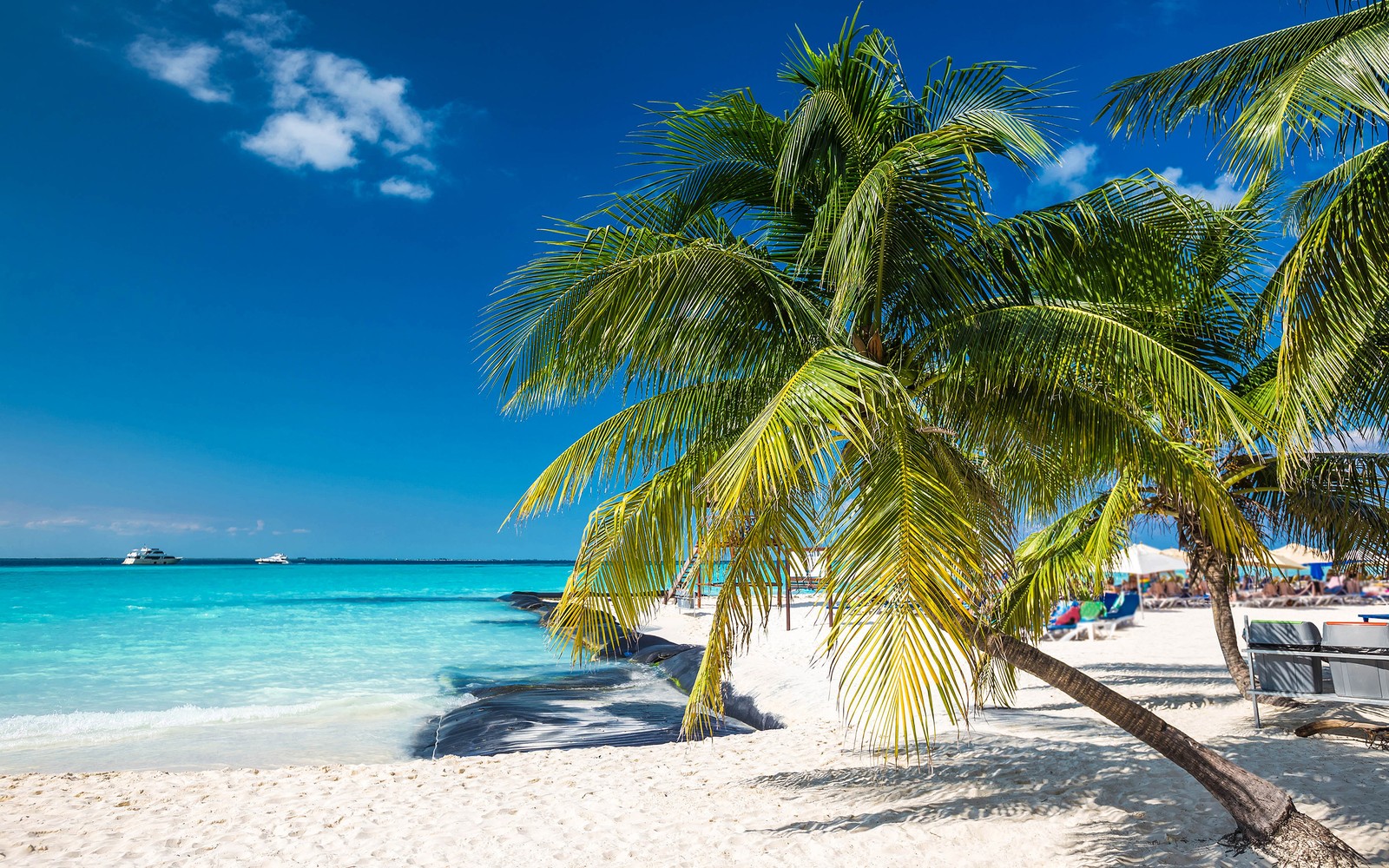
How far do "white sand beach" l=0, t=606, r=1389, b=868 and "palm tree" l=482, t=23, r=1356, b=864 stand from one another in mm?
836

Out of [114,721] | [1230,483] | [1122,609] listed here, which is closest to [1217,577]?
[1230,483]

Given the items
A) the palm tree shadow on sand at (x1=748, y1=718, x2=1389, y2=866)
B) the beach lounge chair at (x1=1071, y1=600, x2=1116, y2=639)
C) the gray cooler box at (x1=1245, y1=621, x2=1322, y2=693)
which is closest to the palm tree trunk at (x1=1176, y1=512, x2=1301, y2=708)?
the gray cooler box at (x1=1245, y1=621, x2=1322, y2=693)

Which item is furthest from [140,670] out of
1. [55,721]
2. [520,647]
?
[520,647]

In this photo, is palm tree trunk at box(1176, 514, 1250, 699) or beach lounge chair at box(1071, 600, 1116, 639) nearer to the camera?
palm tree trunk at box(1176, 514, 1250, 699)

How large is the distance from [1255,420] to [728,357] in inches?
104

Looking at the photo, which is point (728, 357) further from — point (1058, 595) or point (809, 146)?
point (1058, 595)

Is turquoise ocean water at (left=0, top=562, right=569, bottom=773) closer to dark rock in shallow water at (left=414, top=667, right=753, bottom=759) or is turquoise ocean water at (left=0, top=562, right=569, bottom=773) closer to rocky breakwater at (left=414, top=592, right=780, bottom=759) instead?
rocky breakwater at (left=414, top=592, right=780, bottom=759)

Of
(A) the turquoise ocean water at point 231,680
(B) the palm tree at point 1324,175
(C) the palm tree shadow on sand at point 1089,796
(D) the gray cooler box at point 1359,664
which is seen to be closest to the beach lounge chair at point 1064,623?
(D) the gray cooler box at point 1359,664

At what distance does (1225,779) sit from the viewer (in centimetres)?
416

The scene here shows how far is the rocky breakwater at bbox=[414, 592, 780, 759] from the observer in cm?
888

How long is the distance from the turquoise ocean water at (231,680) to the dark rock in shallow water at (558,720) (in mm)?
648

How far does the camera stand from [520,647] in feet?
68.2

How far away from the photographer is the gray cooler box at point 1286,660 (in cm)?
650

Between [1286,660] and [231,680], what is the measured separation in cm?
1635
